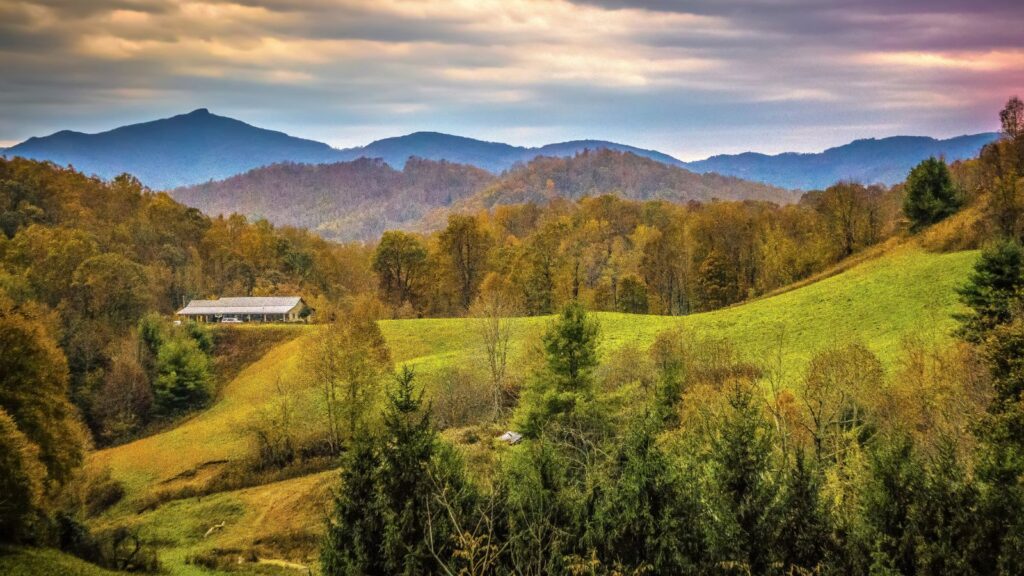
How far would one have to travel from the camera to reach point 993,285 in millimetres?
28969

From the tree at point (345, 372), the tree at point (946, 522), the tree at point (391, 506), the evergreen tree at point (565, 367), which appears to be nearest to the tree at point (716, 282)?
the tree at point (345, 372)

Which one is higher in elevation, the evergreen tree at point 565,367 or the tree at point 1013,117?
the tree at point 1013,117

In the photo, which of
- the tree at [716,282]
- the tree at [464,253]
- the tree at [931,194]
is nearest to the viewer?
the tree at [931,194]

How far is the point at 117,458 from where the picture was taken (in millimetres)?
45688

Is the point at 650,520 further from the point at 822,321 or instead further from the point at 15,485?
the point at 822,321

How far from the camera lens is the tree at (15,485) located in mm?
22172

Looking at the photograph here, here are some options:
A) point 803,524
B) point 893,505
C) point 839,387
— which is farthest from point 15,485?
point 839,387

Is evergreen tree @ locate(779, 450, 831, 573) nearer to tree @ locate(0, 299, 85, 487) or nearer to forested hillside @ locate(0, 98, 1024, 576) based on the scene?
forested hillside @ locate(0, 98, 1024, 576)

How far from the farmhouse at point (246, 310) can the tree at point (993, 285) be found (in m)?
64.4

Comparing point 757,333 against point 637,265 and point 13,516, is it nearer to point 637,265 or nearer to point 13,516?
point 637,265

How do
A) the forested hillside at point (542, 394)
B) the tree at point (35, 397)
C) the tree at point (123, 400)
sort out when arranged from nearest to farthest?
the forested hillside at point (542, 394) < the tree at point (35, 397) < the tree at point (123, 400)

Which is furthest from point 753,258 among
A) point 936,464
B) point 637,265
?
point 936,464

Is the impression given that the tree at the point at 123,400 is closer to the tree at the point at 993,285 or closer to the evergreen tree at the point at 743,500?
the evergreen tree at the point at 743,500

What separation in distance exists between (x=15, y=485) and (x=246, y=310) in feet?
180
